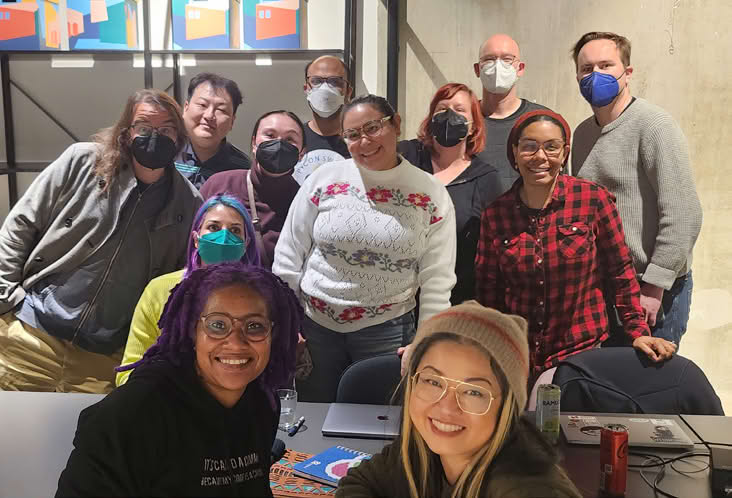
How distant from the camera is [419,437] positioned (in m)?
1.53

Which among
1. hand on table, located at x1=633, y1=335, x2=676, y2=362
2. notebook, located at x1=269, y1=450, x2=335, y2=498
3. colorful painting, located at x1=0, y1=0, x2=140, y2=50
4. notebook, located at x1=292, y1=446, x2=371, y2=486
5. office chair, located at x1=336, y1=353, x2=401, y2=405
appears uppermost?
colorful painting, located at x1=0, y1=0, x2=140, y2=50

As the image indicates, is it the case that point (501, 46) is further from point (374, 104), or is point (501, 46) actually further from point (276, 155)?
point (276, 155)

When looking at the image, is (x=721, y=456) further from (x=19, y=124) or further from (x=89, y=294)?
(x=19, y=124)

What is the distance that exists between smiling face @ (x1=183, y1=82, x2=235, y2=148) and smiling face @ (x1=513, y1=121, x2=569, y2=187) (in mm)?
1235

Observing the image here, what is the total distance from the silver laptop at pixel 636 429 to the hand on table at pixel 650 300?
608 mm

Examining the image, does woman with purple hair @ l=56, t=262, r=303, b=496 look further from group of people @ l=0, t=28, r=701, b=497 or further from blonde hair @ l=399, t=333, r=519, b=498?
group of people @ l=0, t=28, r=701, b=497

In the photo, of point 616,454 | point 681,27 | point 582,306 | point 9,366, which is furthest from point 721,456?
point 9,366

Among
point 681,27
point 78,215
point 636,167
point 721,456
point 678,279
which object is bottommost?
point 721,456

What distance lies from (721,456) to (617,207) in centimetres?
119

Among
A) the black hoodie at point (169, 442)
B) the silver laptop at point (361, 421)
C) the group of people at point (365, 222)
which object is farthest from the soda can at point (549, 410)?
the black hoodie at point (169, 442)

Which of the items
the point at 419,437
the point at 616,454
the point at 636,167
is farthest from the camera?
the point at 636,167

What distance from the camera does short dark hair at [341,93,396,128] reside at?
2.61m

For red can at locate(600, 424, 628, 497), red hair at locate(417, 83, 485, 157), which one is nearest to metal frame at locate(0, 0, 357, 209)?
red hair at locate(417, 83, 485, 157)

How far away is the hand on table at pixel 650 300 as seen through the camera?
8.76 ft
